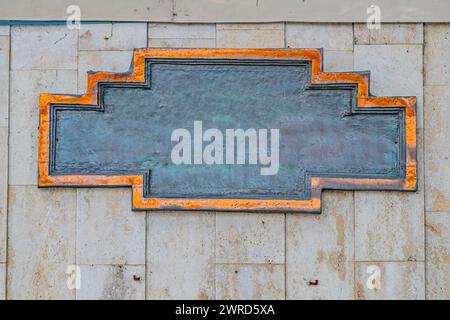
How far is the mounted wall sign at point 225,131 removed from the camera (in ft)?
17.1

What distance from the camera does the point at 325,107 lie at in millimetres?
5250

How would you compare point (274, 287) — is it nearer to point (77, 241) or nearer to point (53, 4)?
point (77, 241)

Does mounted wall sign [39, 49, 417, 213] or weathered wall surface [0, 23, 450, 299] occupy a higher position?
mounted wall sign [39, 49, 417, 213]

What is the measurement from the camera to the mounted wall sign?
5211 mm

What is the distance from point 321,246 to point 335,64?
1.77 m

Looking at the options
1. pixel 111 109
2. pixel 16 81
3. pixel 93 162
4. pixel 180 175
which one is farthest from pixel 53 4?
pixel 180 175
